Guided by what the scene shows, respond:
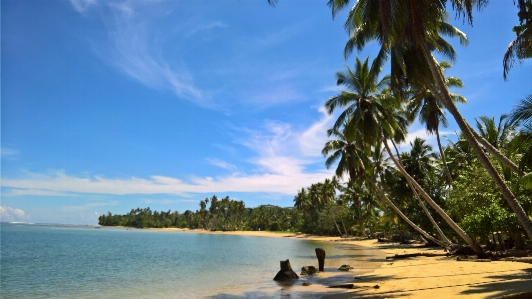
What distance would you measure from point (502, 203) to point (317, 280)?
1141 centimetres

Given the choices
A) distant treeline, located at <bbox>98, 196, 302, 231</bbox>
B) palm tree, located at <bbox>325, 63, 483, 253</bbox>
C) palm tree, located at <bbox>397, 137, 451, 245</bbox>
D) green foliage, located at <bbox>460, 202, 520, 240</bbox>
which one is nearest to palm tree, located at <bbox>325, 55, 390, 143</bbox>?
palm tree, located at <bbox>325, 63, 483, 253</bbox>

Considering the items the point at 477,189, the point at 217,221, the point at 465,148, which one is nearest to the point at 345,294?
the point at 477,189

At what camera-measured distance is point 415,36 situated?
34.4 feet

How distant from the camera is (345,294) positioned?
41.0 ft

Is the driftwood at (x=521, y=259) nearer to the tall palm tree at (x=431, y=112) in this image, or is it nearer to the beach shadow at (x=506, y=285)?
the beach shadow at (x=506, y=285)

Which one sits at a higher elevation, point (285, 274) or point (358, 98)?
point (358, 98)

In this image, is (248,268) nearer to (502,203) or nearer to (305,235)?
(502,203)

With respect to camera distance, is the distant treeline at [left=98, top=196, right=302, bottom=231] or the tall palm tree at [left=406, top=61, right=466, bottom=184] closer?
the tall palm tree at [left=406, top=61, right=466, bottom=184]

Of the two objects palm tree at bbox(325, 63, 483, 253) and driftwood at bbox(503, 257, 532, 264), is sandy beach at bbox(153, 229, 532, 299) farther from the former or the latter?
palm tree at bbox(325, 63, 483, 253)

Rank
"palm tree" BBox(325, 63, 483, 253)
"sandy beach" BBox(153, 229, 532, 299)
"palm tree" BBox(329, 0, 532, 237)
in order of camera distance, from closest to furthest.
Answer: "sandy beach" BBox(153, 229, 532, 299) → "palm tree" BBox(329, 0, 532, 237) → "palm tree" BBox(325, 63, 483, 253)

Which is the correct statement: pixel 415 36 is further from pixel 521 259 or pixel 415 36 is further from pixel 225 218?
pixel 225 218

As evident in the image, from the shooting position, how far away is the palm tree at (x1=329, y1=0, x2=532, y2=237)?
10312mm

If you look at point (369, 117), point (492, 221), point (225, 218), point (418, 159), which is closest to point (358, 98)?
point (369, 117)

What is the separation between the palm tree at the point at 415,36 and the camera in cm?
1031
